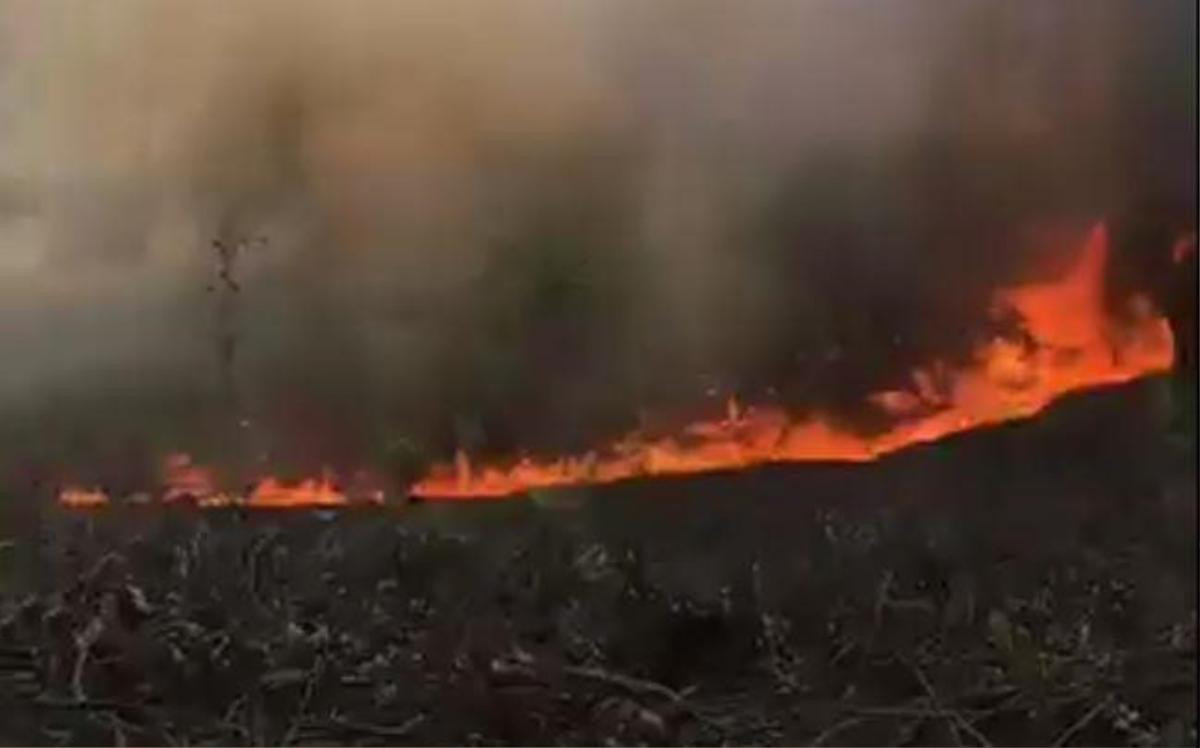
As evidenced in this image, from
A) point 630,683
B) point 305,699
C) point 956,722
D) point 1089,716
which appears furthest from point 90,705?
point 1089,716

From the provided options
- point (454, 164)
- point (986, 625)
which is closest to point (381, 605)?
point (454, 164)

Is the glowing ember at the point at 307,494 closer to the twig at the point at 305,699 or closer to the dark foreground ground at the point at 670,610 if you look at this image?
the dark foreground ground at the point at 670,610

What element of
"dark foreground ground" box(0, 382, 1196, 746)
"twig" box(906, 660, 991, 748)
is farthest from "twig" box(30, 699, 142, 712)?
"twig" box(906, 660, 991, 748)

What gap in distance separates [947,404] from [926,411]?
0.02 m

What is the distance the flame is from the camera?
166 centimetres

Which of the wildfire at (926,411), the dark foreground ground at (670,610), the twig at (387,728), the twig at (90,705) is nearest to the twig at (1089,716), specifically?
the dark foreground ground at (670,610)

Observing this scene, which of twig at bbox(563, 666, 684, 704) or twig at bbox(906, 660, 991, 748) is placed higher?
twig at bbox(563, 666, 684, 704)

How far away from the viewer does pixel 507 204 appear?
1.70 meters

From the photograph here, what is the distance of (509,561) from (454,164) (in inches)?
12.7

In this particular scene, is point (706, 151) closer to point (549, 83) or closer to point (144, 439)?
point (549, 83)

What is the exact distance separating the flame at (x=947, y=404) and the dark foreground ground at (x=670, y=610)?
2 centimetres

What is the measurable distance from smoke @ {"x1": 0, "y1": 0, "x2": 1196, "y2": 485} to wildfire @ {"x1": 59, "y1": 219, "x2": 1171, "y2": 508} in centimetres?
2

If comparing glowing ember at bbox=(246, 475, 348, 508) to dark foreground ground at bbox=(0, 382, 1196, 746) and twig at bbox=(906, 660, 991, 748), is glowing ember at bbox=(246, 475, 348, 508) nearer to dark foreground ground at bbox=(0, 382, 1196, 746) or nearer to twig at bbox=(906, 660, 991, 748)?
dark foreground ground at bbox=(0, 382, 1196, 746)

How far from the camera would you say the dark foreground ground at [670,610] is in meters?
1.64
